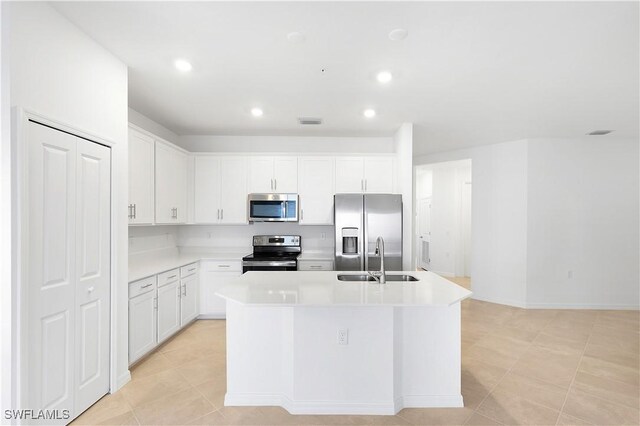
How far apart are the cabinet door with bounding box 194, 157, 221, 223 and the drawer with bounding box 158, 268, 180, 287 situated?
104 centimetres

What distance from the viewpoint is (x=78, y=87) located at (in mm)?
2158

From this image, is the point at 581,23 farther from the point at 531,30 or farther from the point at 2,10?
the point at 2,10

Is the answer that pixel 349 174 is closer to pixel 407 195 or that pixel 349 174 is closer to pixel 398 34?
pixel 407 195

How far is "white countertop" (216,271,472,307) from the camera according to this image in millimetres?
2006

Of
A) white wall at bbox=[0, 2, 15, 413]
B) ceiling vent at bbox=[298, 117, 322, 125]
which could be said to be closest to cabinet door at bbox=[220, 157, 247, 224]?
ceiling vent at bbox=[298, 117, 322, 125]

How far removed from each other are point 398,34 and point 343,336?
217 centimetres

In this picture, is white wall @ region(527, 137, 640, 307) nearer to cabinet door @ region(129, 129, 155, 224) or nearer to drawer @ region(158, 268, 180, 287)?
drawer @ region(158, 268, 180, 287)

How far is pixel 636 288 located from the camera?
480 centimetres

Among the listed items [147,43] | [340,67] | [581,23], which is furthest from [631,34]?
[147,43]

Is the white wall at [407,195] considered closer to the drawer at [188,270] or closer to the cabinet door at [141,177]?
the drawer at [188,270]

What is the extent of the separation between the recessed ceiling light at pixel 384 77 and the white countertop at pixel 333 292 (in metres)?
1.84

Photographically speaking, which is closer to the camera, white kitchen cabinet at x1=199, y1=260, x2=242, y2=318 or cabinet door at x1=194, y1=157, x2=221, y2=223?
white kitchen cabinet at x1=199, y1=260, x2=242, y2=318

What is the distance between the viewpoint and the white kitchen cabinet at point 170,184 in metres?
3.68

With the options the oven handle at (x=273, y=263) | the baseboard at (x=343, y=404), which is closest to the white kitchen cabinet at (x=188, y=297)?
the oven handle at (x=273, y=263)
